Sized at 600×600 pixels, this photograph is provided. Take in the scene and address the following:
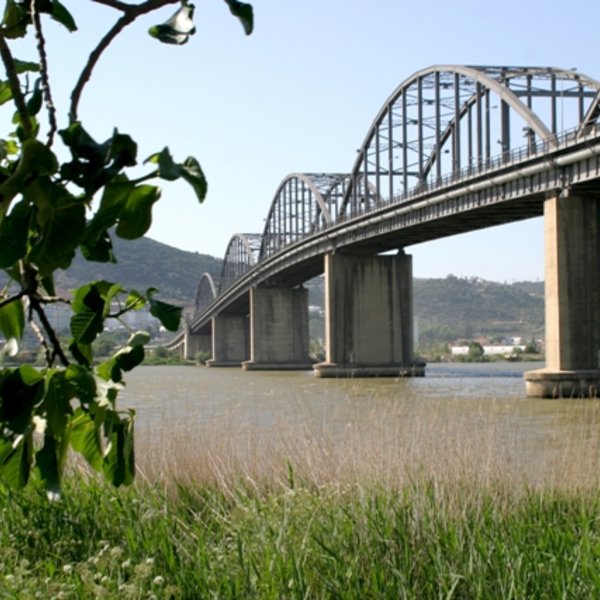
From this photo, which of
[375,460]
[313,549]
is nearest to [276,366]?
[375,460]

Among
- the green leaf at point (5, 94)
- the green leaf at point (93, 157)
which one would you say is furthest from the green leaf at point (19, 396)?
the green leaf at point (5, 94)

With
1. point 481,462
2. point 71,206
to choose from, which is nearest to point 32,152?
point 71,206

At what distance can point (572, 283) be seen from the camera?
153 ft

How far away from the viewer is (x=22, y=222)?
1.57 m

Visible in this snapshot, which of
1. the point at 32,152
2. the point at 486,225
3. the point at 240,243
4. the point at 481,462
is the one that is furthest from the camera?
the point at 240,243

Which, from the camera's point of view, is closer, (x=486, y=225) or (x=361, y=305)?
(x=486, y=225)

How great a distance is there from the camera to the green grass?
18.8 ft

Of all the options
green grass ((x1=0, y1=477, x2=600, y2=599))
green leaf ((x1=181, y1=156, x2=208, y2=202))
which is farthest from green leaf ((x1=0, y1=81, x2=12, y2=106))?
green grass ((x1=0, y1=477, x2=600, y2=599))

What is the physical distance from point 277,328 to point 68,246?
10754 cm

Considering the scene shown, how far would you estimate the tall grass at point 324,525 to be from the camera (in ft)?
19.1

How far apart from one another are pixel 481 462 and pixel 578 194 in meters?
38.8

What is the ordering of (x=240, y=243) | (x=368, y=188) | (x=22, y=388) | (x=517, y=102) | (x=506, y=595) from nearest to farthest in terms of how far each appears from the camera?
(x=22, y=388), (x=506, y=595), (x=517, y=102), (x=368, y=188), (x=240, y=243)

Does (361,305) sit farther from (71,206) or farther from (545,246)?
(71,206)

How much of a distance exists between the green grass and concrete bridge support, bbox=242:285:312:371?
9747cm
